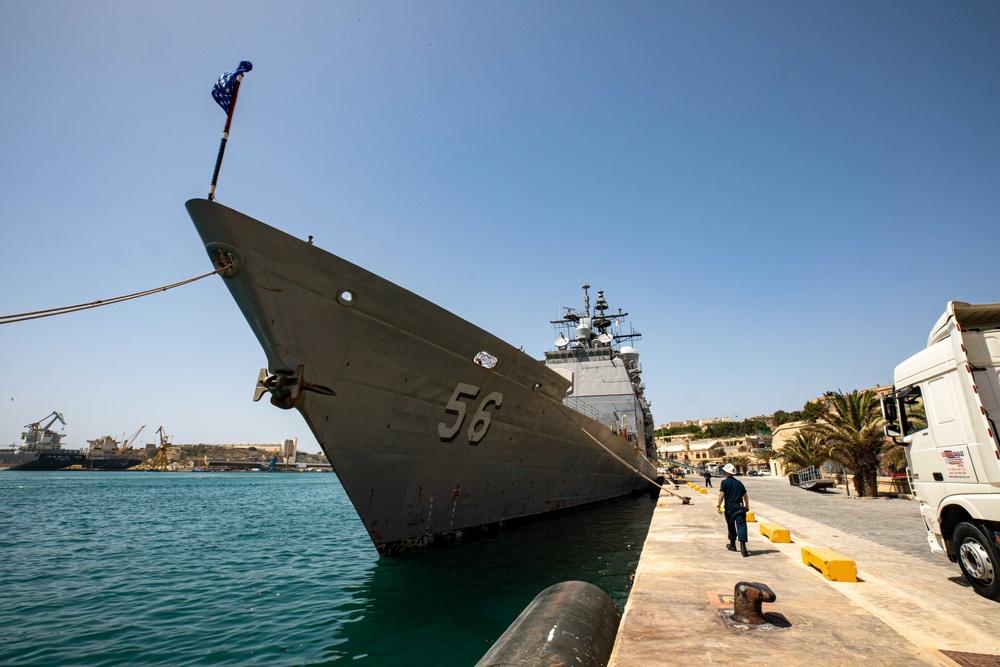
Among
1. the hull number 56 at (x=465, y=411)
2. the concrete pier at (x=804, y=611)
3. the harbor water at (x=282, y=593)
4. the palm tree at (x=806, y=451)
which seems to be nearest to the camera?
the concrete pier at (x=804, y=611)

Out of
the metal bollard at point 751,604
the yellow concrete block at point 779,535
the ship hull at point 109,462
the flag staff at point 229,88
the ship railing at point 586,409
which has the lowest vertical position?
the ship hull at point 109,462

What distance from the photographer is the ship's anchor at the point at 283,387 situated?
19.7ft

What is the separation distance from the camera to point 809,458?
22.3 meters

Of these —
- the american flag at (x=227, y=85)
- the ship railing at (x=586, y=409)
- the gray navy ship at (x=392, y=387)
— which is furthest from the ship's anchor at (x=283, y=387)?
the ship railing at (x=586, y=409)

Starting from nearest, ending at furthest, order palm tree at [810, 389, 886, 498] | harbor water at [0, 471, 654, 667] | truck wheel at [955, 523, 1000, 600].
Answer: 1. truck wheel at [955, 523, 1000, 600]
2. harbor water at [0, 471, 654, 667]
3. palm tree at [810, 389, 886, 498]

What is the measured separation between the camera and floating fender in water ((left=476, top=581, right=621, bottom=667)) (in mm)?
2523

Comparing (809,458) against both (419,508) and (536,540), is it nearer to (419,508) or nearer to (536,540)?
(536,540)

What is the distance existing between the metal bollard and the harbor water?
2378 millimetres

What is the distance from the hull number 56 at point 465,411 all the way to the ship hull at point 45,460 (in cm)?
10107

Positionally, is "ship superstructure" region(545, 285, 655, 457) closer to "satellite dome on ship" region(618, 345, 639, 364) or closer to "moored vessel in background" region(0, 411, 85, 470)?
"satellite dome on ship" region(618, 345, 639, 364)

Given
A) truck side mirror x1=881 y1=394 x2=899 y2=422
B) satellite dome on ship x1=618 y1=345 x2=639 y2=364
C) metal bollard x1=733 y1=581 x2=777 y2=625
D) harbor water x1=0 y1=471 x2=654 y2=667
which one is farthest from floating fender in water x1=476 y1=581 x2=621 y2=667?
satellite dome on ship x1=618 y1=345 x2=639 y2=364

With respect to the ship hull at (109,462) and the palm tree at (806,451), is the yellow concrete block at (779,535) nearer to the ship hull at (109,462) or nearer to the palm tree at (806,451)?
the palm tree at (806,451)

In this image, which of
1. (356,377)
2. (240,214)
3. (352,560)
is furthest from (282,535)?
(240,214)

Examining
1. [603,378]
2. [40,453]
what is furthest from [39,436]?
[603,378]
